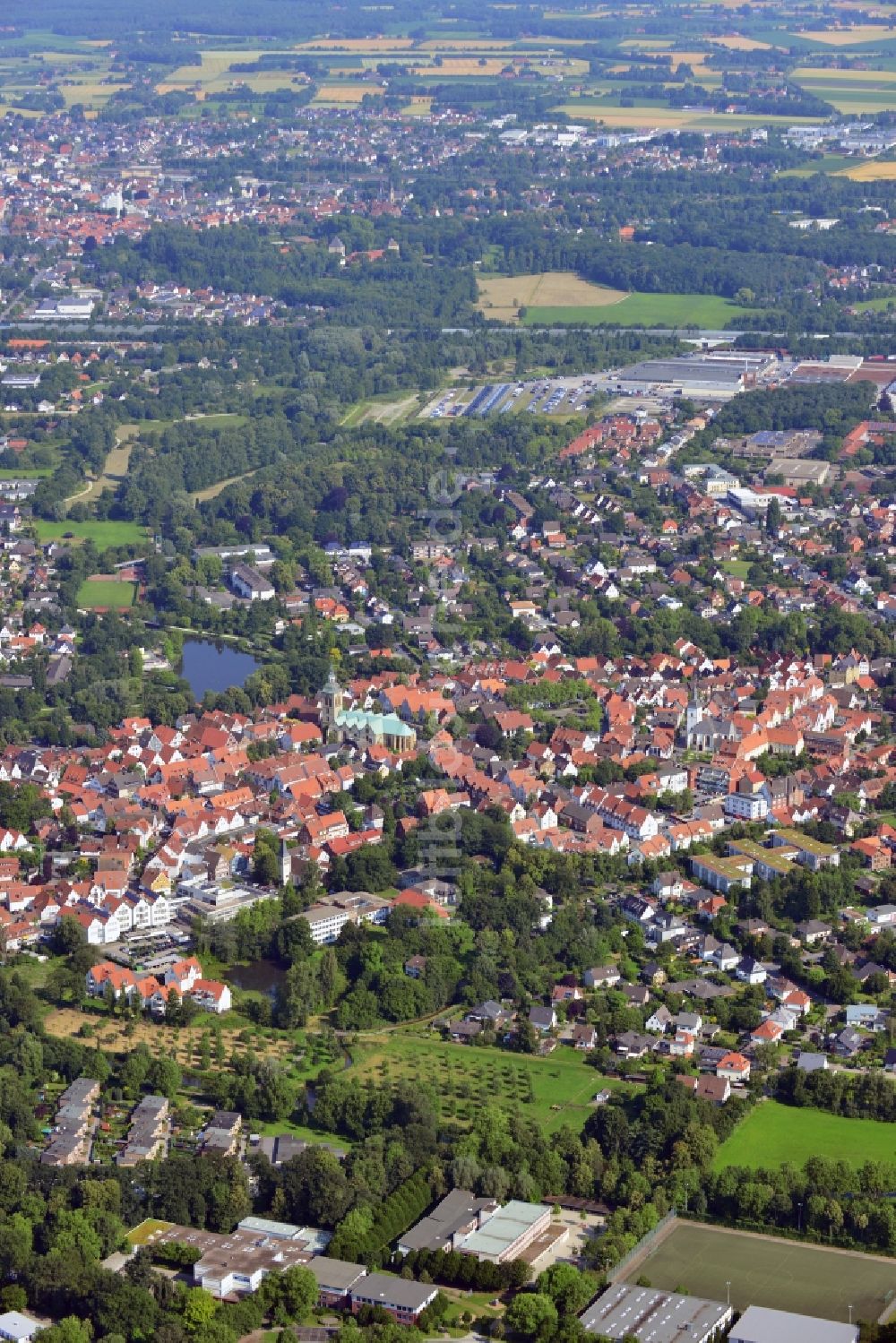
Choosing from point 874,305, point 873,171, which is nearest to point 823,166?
point 873,171

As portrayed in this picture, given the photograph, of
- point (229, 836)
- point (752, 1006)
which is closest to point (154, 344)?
point (229, 836)

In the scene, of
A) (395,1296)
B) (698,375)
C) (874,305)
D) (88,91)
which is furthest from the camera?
(88,91)

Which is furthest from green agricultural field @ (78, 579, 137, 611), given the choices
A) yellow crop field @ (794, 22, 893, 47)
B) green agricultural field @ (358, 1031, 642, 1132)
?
yellow crop field @ (794, 22, 893, 47)

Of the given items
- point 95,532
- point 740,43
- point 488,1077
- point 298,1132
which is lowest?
point 740,43

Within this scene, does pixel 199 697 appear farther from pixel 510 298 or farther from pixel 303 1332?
pixel 510 298

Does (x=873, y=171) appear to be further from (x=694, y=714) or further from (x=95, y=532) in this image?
(x=694, y=714)
